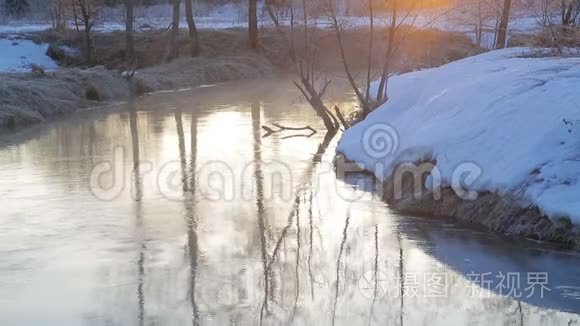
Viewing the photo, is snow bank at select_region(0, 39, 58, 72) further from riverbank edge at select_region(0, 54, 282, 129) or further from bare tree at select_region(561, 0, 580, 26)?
bare tree at select_region(561, 0, 580, 26)

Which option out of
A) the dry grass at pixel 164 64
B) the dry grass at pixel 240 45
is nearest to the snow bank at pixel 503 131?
the dry grass at pixel 164 64

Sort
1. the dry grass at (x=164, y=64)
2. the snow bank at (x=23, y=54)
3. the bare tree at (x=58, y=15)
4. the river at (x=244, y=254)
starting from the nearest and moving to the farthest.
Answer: the river at (x=244, y=254), the dry grass at (x=164, y=64), the snow bank at (x=23, y=54), the bare tree at (x=58, y=15)

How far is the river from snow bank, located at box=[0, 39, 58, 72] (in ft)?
69.5

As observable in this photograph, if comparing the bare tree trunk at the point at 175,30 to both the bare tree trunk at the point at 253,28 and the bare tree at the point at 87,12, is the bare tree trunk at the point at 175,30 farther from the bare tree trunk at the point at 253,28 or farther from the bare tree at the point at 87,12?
the bare tree trunk at the point at 253,28

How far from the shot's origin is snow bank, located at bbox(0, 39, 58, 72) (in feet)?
112

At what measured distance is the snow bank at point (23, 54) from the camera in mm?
34031

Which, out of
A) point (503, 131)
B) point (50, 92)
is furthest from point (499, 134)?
point (50, 92)

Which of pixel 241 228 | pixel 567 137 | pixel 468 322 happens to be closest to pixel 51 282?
pixel 241 228

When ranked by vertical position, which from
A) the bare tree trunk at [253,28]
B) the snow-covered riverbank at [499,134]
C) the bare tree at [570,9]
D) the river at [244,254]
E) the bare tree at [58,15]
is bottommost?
the river at [244,254]

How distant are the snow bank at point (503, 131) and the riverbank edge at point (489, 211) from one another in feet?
0.41

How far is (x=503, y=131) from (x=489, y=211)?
4.28 ft

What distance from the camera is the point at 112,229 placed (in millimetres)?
9250

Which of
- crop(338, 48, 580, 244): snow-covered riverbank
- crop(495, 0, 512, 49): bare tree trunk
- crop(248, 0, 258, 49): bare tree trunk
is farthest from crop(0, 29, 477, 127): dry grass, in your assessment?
crop(338, 48, 580, 244): snow-covered riverbank

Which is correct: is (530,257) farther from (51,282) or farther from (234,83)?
(234,83)
